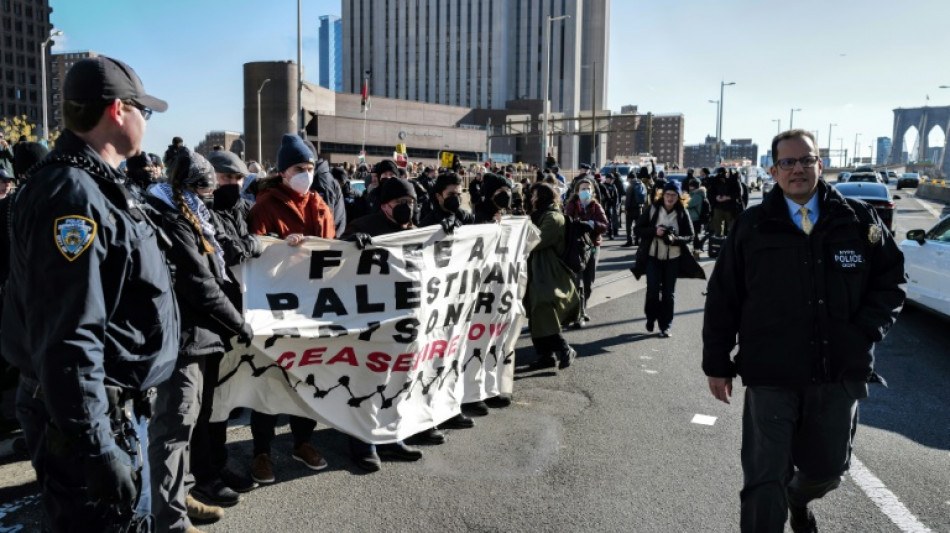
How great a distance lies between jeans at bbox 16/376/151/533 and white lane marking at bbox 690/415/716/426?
4482 millimetres

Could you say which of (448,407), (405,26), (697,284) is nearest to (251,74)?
(405,26)

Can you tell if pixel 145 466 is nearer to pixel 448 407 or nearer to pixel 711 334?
pixel 711 334

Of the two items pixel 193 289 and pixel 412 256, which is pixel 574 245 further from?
pixel 193 289

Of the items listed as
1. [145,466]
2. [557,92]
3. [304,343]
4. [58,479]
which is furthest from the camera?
[557,92]

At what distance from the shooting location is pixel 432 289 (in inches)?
210

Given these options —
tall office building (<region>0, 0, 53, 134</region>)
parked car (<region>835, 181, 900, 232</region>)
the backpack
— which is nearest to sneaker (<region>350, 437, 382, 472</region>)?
the backpack

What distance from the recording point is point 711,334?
3520 mm

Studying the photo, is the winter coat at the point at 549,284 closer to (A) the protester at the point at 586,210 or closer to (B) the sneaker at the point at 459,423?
(A) the protester at the point at 586,210

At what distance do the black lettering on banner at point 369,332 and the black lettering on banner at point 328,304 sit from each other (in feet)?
0.61

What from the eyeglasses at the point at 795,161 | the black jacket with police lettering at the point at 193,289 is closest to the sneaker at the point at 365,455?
the black jacket with police lettering at the point at 193,289

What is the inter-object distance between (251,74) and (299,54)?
55063mm

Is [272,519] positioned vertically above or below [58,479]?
below

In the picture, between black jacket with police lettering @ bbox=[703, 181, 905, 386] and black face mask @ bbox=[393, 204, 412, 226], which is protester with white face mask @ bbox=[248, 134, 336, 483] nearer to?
black face mask @ bbox=[393, 204, 412, 226]

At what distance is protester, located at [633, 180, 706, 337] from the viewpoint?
8922mm
